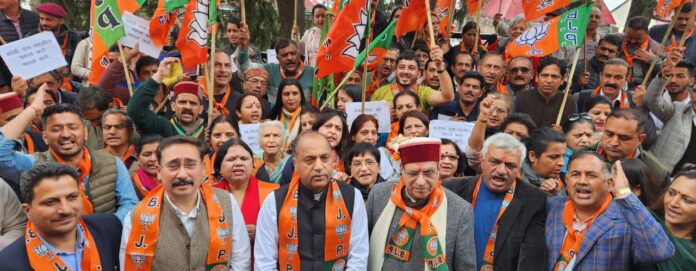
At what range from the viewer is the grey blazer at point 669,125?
20.2ft

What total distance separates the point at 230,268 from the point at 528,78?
15.7 feet

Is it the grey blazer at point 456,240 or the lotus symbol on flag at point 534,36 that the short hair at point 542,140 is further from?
the lotus symbol on flag at point 534,36

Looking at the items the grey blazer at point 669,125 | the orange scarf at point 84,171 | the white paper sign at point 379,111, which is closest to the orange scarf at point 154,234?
the orange scarf at point 84,171

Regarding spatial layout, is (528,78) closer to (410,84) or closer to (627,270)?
(410,84)

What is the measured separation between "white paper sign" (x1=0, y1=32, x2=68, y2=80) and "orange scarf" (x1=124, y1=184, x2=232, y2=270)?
2.85 metres

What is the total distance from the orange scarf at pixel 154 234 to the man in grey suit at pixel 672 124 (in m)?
3.94

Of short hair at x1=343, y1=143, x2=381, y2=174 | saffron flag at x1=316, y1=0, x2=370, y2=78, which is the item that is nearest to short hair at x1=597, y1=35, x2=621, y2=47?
saffron flag at x1=316, y1=0, x2=370, y2=78

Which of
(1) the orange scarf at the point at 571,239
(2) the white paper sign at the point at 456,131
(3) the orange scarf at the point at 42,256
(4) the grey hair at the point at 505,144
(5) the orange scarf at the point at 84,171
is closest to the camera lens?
(3) the orange scarf at the point at 42,256

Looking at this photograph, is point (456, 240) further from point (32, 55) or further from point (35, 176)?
point (32, 55)

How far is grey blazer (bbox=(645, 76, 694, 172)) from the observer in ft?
20.2

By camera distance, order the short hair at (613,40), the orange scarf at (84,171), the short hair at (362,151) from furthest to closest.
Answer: the short hair at (613,40)
the short hair at (362,151)
the orange scarf at (84,171)

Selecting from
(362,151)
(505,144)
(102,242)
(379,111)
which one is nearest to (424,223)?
(505,144)

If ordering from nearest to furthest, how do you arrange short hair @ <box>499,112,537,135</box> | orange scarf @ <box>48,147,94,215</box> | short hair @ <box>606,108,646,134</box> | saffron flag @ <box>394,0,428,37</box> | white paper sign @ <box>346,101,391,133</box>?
orange scarf @ <box>48,147,94,215</box> < short hair @ <box>606,108,646,134</box> < short hair @ <box>499,112,537,135</box> < white paper sign @ <box>346,101,391,133</box> < saffron flag @ <box>394,0,428,37</box>

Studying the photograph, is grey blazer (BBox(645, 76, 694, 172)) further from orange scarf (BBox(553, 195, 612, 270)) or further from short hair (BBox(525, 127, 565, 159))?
orange scarf (BBox(553, 195, 612, 270))
